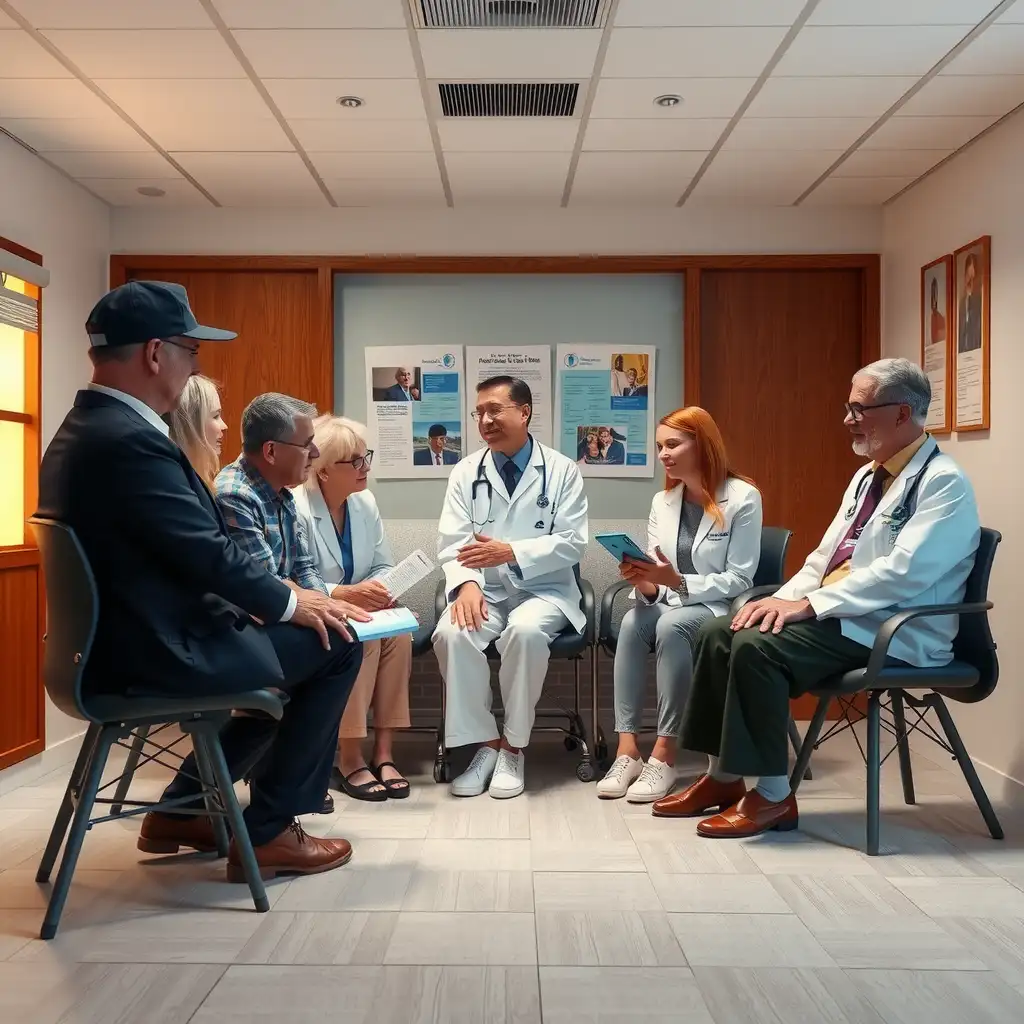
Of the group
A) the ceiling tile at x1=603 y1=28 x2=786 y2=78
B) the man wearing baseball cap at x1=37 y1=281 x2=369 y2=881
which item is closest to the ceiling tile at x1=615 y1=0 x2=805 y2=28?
the ceiling tile at x1=603 y1=28 x2=786 y2=78

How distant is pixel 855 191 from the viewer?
492cm

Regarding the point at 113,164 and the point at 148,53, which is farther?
the point at 113,164

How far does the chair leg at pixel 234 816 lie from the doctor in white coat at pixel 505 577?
123 centimetres

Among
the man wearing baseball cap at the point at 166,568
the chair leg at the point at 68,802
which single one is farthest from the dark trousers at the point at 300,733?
the chair leg at the point at 68,802

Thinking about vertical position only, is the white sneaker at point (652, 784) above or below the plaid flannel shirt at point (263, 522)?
below

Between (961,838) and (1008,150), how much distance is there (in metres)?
2.45

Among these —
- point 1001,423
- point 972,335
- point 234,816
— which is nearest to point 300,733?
point 234,816

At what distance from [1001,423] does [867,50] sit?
1427mm

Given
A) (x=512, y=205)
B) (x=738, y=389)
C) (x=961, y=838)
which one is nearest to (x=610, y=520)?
(x=738, y=389)

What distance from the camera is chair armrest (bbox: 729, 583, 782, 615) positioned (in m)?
3.75

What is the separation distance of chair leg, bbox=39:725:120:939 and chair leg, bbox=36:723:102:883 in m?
0.04

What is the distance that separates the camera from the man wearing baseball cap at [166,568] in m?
2.38

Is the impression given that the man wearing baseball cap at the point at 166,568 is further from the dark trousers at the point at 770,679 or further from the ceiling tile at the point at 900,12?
the ceiling tile at the point at 900,12

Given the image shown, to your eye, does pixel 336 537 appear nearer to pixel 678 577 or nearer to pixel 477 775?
pixel 477 775
